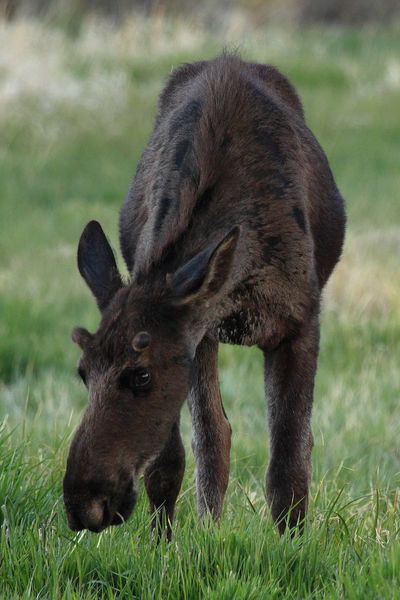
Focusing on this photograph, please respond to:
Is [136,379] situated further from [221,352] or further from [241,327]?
[221,352]

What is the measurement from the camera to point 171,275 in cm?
388

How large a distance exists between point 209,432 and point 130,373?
4.43 ft

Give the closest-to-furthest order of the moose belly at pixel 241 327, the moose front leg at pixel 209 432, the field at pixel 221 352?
the field at pixel 221 352 → the moose belly at pixel 241 327 → the moose front leg at pixel 209 432

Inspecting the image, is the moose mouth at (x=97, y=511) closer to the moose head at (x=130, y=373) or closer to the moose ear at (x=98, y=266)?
the moose head at (x=130, y=373)

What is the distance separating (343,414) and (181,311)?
10.8 ft

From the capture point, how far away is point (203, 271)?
147 inches

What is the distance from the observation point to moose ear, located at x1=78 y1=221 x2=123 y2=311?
3.98 m

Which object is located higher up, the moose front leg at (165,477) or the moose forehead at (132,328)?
the moose forehead at (132,328)

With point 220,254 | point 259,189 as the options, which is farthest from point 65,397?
point 220,254

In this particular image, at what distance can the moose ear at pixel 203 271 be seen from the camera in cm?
374

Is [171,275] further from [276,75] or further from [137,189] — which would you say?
[276,75]

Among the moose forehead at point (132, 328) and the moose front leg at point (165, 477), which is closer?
the moose forehead at point (132, 328)

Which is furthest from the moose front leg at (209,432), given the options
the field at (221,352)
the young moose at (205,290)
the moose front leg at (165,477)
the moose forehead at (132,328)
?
the moose forehead at (132,328)

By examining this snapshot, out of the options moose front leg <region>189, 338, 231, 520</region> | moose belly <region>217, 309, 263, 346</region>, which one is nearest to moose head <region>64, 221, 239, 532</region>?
moose belly <region>217, 309, 263, 346</region>
